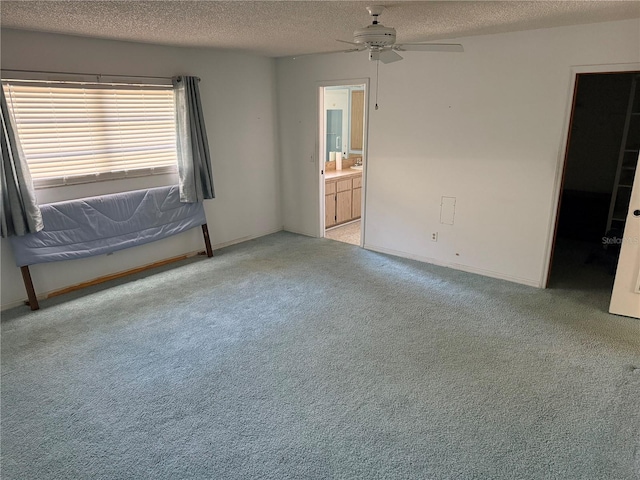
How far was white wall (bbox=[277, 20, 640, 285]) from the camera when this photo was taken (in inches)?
151

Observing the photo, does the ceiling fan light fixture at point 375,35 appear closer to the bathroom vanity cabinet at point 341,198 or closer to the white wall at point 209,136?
the white wall at point 209,136

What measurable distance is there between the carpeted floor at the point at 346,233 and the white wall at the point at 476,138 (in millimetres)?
502

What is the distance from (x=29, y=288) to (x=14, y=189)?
89 cm

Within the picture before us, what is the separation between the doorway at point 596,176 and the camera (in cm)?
495

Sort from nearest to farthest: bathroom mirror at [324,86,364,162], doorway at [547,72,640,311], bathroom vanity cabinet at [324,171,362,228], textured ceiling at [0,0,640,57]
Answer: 1. textured ceiling at [0,0,640,57]
2. doorway at [547,72,640,311]
3. bathroom vanity cabinet at [324,171,362,228]
4. bathroom mirror at [324,86,364,162]

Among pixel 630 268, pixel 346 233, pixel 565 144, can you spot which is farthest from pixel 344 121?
pixel 630 268

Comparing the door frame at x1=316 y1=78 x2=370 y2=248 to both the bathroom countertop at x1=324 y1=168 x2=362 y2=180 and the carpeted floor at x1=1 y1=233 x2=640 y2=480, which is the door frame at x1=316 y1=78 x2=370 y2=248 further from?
the carpeted floor at x1=1 y1=233 x2=640 y2=480

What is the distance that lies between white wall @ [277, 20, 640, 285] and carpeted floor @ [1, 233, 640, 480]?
0.60 metres

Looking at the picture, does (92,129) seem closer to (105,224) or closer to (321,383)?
(105,224)

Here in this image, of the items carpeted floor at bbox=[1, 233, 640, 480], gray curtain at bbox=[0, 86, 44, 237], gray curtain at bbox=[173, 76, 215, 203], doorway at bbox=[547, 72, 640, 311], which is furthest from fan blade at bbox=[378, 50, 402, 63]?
gray curtain at bbox=[0, 86, 44, 237]

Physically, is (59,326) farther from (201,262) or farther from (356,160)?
(356,160)

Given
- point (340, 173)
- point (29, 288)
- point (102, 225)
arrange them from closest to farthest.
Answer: point (29, 288)
point (102, 225)
point (340, 173)

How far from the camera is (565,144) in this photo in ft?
12.7

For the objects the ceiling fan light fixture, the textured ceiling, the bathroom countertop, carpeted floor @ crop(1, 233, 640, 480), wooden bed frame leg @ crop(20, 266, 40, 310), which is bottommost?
carpeted floor @ crop(1, 233, 640, 480)
